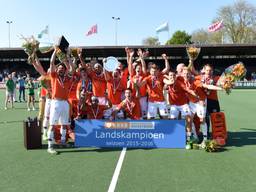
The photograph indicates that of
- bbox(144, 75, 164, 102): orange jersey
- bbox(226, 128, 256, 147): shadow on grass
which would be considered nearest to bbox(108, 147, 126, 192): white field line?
bbox(144, 75, 164, 102): orange jersey

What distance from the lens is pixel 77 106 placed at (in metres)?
10.1

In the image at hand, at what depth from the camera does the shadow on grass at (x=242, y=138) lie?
9.73 metres

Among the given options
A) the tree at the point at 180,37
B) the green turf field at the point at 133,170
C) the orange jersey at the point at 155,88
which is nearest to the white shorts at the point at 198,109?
the orange jersey at the point at 155,88

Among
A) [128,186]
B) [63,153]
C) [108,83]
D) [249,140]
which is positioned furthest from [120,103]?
[128,186]

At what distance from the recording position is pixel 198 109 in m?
9.41

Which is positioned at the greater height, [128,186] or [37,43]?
[37,43]

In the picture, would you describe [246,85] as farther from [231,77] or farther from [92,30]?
[231,77]

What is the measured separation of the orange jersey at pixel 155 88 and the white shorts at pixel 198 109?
83 cm

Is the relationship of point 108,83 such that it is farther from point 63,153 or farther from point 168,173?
point 168,173

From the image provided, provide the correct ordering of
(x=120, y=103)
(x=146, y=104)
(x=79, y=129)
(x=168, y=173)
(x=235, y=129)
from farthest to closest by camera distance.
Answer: (x=235, y=129), (x=146, y=104), (x=120, y=103), (x=79, y=129), (x=168, y=173)

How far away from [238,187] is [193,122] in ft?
13.7

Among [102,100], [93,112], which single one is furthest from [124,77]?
[93,112]

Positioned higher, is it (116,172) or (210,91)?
(210,91)

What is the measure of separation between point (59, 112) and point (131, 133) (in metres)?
1.71
